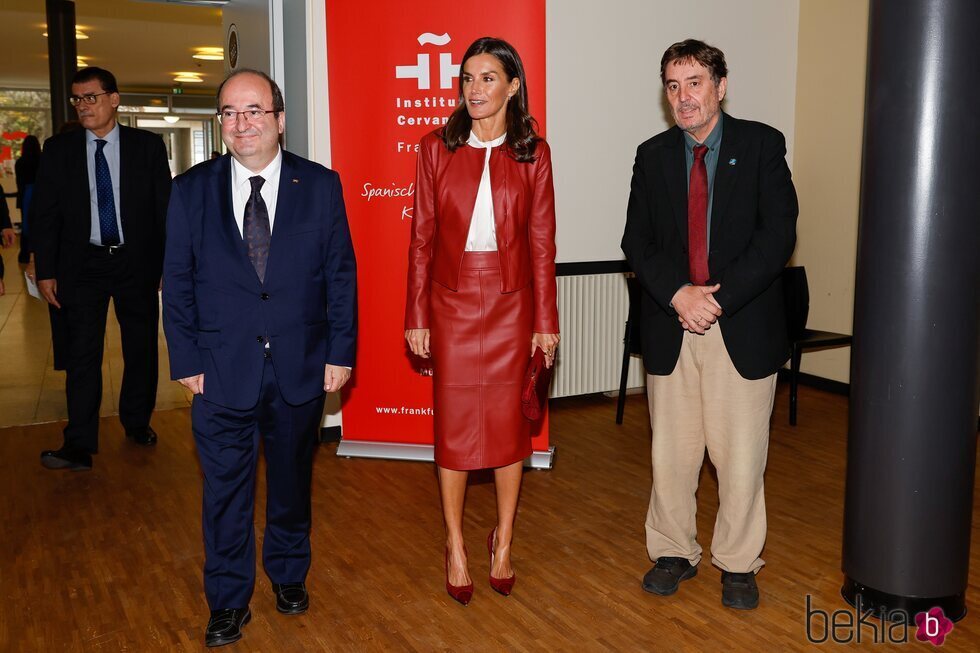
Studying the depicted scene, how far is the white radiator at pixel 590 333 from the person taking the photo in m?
5.88

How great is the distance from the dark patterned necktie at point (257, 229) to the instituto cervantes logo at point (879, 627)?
202cm

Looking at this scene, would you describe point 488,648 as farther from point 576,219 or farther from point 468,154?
point 576,219

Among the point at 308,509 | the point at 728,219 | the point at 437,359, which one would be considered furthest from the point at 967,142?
the point at 308,509

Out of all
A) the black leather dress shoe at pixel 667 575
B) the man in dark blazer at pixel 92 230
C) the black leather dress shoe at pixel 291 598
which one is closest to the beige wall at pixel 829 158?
the black leather dress shoe at pixel 667 575

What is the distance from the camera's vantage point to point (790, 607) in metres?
3.14

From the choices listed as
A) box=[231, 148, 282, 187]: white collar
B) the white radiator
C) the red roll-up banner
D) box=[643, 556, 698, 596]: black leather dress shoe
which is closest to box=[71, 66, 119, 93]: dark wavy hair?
the red roll-up banner

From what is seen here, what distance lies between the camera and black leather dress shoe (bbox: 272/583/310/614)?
309 centimetres

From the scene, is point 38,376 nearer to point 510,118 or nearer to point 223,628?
point 223,628

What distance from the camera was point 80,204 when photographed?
461 cm

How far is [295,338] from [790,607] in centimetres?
184

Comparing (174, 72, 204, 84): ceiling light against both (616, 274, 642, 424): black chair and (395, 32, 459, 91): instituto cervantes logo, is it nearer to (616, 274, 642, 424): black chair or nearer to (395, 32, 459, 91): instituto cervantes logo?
(616, 274, 642, 424): black chair

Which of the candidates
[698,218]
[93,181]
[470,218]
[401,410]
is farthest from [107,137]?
[698,218]

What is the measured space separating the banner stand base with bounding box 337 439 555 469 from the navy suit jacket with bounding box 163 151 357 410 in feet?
6.41

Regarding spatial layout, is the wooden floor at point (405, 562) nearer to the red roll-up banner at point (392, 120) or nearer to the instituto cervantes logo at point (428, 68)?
the red roll-up banner at point (392, 120)
